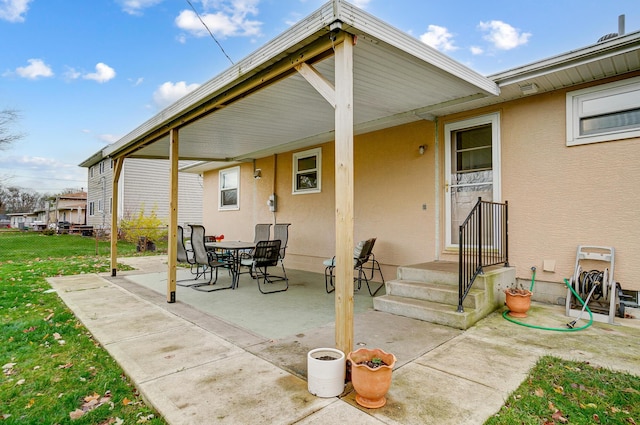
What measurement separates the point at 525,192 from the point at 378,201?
7.57 feet

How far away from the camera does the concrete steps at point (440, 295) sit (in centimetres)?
362

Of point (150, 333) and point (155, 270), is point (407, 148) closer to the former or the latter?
point (150, 333)

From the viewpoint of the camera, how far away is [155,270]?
7625 mm

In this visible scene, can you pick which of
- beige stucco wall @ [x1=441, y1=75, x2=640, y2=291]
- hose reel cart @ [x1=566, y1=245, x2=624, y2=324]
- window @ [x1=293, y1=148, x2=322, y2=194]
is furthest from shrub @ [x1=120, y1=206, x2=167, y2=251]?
hose reel cart @ [x1=566, y1=245, x2=624, y2=324]

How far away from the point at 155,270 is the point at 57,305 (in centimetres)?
306

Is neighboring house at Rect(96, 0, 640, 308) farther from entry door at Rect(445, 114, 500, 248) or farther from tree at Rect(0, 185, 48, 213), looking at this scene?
tree at Rect(0, 185, 48, 213)

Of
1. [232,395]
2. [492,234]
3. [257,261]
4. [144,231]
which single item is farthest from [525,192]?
[144,231]

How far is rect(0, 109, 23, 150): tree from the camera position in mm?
16578

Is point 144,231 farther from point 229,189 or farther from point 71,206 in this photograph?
point 71,206

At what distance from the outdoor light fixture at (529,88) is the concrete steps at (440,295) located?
2192 millimetres

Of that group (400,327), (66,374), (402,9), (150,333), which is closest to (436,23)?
(402,9)

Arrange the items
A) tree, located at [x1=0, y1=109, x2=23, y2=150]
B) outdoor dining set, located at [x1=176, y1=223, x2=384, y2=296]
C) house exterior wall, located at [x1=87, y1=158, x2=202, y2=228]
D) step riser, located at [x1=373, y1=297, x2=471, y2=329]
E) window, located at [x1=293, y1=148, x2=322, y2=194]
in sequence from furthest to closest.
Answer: tree, located at [x1=0, y1=109, x2=23, y2=150]
house exterior wall, located at [x1=87, y1=158, x2=202, y2=228]
window, located at [x1=293, y1=148, x2=322, y2=194]
outdoor dining set, located at [x1=176, y1=223, x2=384, y2=296]
step riser, located at [x1=373, y1=297, x2=471, y2=329]

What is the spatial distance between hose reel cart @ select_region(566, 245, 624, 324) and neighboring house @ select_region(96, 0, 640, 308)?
0.10 m

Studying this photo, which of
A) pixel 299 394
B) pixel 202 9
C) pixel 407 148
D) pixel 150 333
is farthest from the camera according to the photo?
pixel 407 148
